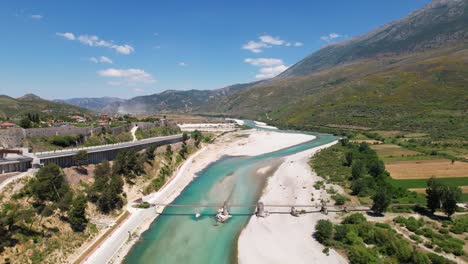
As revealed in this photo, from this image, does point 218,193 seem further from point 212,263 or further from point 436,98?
point 436,98

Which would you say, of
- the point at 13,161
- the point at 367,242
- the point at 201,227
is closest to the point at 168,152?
the point at 201,227

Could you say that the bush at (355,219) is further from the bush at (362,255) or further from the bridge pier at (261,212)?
the bridge pier at (261,212)

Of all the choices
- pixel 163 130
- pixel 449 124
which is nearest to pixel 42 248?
pixel 163 130

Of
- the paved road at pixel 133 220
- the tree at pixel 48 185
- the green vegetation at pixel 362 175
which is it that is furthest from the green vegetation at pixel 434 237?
the tree at pixel 48 185

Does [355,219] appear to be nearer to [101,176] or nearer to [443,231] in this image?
[443,231]

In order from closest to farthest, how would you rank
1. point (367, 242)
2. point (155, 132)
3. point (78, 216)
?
point (367, 242)
point (78, 216)
point (155, 132)

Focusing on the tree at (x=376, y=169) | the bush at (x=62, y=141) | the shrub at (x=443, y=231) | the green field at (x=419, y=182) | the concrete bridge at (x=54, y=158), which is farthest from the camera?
the tree at (x=376, y=169)
